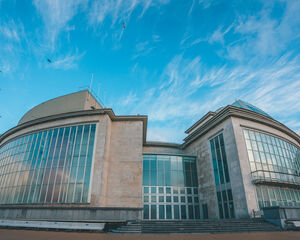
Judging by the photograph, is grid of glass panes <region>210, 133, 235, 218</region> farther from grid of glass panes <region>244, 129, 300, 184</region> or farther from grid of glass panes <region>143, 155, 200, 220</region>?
grid of glass panes <region>143, 155, 200, 220</region>

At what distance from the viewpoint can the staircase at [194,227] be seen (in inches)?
480

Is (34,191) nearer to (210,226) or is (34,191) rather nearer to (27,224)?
(27,224)

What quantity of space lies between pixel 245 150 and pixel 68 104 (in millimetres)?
24894

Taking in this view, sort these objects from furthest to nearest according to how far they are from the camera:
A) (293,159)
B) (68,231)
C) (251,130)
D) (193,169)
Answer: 1. (193,169)
2. (293,159)
3. (251,130)
4. (68,231)

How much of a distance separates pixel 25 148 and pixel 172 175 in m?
21.4

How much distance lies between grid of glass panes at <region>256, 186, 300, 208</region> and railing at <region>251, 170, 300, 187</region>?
3.06 ft


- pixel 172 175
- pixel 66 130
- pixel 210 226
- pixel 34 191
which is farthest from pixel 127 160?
pixel 210 226

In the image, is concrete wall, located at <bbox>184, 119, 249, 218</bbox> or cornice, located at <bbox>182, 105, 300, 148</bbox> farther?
cornice, located at <bbox>182, 105, 300, 148</bbox>

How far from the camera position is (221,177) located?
2275 cm

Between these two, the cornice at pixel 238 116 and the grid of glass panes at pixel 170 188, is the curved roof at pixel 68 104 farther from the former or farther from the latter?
the cornice at pixel 238 116

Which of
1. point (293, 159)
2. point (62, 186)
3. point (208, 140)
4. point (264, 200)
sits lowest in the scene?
point (264, 200)

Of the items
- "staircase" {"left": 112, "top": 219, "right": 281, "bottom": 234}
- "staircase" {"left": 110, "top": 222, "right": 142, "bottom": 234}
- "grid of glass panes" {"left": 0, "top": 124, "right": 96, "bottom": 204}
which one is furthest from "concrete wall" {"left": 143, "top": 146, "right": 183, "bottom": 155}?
"staircase" {"left": 110, "top": 222, "right": 142, "bottom": 234}

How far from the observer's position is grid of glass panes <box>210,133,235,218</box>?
68.6 feet

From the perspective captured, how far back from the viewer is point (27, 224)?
13.1 m
